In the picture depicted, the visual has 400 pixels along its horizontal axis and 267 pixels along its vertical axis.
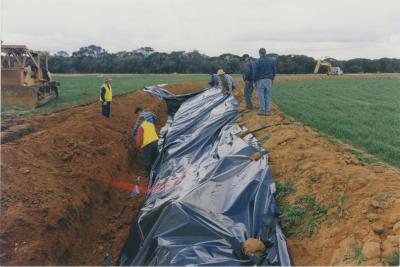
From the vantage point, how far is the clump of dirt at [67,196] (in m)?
5.46

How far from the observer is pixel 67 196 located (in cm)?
671

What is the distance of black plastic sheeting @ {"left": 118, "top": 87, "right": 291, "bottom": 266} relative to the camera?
15.0 ft

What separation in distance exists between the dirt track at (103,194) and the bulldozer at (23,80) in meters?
7.64

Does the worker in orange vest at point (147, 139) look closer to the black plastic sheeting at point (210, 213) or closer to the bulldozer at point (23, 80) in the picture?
the black plastic sheeting at point (210, 213)

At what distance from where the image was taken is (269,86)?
9977mm

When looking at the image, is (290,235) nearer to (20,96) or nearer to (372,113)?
(372,113)

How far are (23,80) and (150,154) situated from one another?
11.0 metres

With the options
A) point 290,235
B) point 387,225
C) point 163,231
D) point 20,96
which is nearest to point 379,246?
point 387,225

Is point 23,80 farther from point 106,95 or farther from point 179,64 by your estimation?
point 179,64

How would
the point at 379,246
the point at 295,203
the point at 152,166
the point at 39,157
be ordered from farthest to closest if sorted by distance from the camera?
1. the point at 152,166
2. the point at 39,157
3. the point at 295,203
4. the point at 379,246

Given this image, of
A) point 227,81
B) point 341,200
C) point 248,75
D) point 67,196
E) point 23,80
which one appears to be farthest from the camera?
point 23,80

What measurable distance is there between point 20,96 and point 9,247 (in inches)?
497

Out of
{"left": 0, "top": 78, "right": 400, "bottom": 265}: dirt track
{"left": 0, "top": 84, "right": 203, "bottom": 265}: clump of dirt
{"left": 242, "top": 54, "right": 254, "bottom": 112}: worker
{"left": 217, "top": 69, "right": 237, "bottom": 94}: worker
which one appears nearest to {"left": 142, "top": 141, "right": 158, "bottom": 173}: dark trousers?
{"left": 0, "top": 84, "right": 203, "bottom": 265}: clump of dirt

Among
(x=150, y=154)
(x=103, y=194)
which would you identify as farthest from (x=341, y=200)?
(x=103, y=194)
